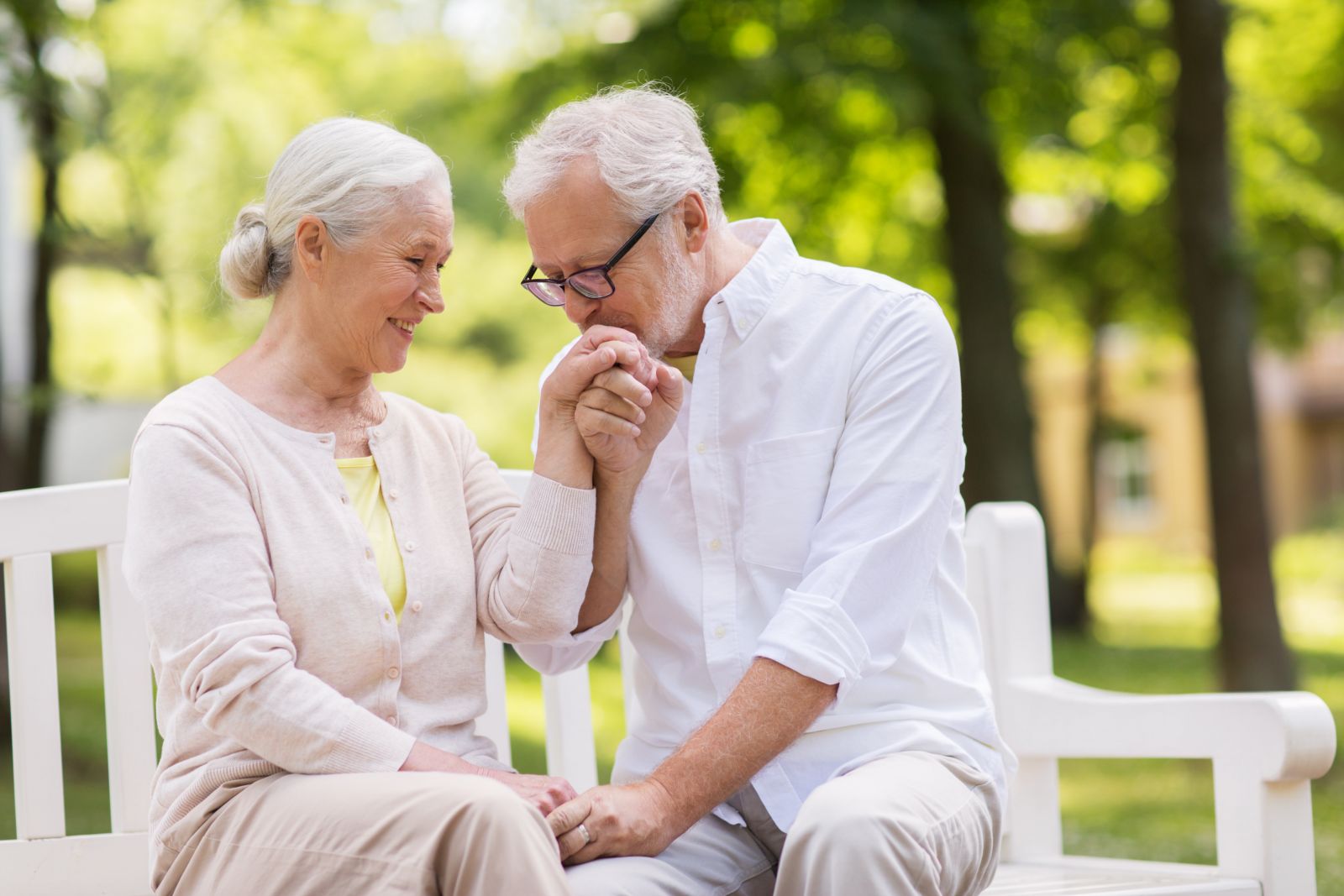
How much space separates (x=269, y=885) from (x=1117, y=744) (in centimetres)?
185

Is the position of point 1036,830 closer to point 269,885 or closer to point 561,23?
point 269,885

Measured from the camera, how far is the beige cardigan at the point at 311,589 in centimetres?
229

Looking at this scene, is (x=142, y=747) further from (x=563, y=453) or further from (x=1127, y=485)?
(x=1127, y=485)

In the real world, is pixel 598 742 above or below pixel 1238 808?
below

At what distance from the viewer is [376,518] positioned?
8.61 feet

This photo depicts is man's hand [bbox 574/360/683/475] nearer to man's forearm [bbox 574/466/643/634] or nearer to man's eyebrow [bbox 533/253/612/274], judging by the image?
man's forearm [bbox 574/466/643/634]

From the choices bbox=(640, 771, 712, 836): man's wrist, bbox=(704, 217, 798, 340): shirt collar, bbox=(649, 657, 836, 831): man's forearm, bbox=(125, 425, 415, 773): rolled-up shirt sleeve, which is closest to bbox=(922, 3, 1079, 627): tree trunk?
bbox=(704, 217, 798, 340): shirt collar

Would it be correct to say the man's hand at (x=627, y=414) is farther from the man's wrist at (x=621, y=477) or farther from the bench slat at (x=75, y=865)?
the bench slat at (x=75, y=865)

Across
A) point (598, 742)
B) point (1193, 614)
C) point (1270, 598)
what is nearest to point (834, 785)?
point (1270, 598)

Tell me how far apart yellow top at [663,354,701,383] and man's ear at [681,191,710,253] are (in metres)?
0.23

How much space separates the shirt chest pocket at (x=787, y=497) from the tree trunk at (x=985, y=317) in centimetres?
714

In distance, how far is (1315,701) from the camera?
9.37ft

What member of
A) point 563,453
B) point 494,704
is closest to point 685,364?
point 563,453

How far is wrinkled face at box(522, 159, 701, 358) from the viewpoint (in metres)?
2.69
